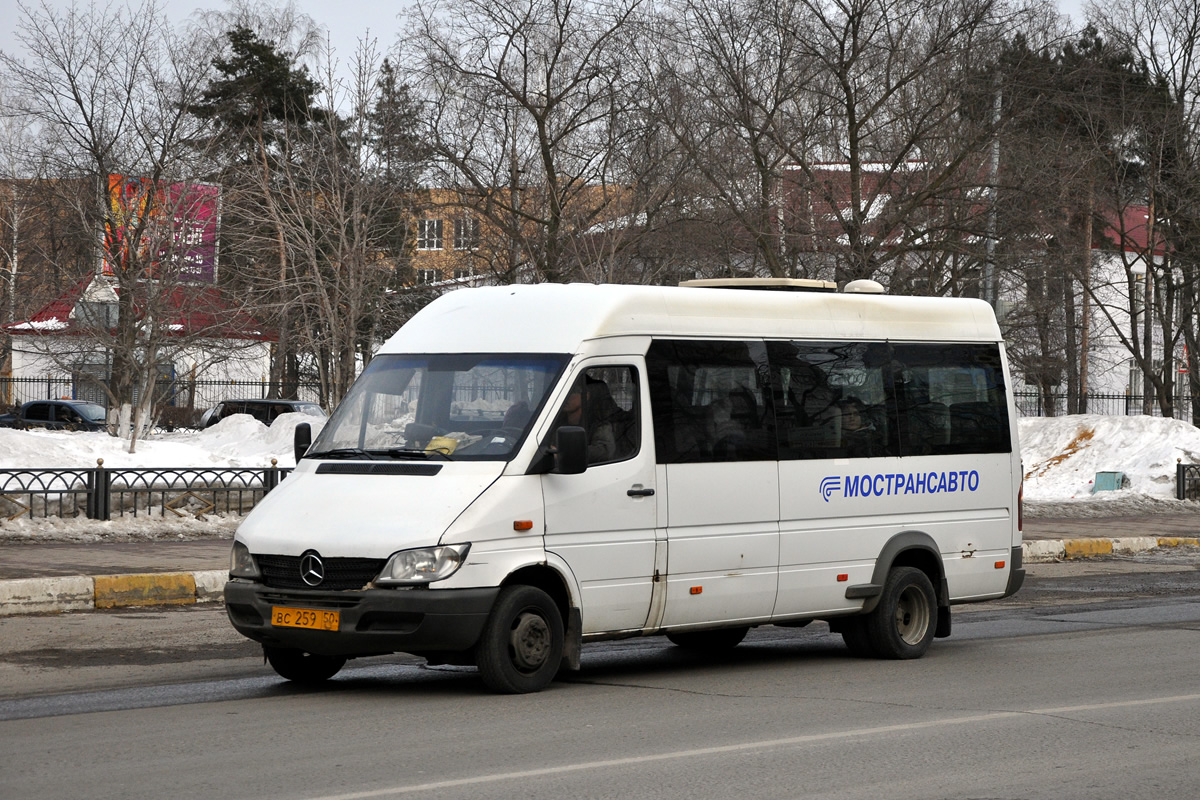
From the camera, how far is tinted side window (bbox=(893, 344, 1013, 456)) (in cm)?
1116

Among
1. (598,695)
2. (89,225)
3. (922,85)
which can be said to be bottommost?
(598,695)

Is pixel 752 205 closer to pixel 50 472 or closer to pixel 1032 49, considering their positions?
pixel 1032 49

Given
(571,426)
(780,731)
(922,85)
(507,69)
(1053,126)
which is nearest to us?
(780,731)

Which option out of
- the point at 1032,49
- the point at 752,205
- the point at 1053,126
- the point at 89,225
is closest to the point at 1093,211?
the point at 1053,126

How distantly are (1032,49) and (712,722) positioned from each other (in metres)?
23.3

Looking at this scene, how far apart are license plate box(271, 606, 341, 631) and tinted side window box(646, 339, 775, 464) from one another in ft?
7.95

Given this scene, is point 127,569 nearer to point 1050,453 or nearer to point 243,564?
point 243,564

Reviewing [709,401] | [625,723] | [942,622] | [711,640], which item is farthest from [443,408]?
[942,622]

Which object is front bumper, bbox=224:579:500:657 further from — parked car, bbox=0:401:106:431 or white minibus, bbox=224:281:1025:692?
parked car, bbox=0:401:106:431

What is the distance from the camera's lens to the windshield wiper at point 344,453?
913 cm

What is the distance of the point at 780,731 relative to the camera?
766 cm

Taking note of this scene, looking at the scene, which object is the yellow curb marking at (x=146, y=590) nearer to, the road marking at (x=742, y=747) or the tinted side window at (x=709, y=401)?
the tinted side window at (x=709, y=401)

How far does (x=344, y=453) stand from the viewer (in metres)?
9.27

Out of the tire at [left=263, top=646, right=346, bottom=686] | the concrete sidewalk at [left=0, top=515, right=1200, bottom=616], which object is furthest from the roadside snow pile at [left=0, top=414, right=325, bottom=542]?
the tire at [left=263, top=646, right=346, bottom=686]
